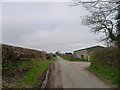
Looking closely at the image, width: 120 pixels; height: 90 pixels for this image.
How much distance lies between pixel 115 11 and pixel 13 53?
9.88 m

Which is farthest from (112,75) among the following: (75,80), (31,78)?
(31,78)

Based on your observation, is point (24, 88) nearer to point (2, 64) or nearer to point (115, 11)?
point (2, 64)

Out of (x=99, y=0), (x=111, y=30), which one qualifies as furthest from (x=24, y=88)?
(x=111, y=30)

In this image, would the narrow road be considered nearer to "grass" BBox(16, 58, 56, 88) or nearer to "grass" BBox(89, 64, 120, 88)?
"grass" BBox(89, 64, 120, 88)

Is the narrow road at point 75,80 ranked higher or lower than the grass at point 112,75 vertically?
lower

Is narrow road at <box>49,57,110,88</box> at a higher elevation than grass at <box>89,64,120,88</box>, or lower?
lower

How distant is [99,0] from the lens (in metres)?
14.4

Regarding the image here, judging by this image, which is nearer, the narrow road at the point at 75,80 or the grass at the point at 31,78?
the narrow road at the point at 75,80

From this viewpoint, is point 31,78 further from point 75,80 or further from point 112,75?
point 112,75

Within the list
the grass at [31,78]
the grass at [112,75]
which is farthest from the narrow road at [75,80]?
the grass at [31,78]

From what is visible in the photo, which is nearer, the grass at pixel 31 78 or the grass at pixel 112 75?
the grass at pixel 112 75

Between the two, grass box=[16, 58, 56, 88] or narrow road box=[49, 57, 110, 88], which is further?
grass box=[16, 58, 56, 88]

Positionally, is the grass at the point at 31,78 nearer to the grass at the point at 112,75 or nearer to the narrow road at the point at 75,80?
the narrow road at the point at 75,80

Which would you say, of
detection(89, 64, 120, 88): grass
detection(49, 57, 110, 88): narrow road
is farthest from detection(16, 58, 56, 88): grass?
detection(89, 64, 120, 88): grass
